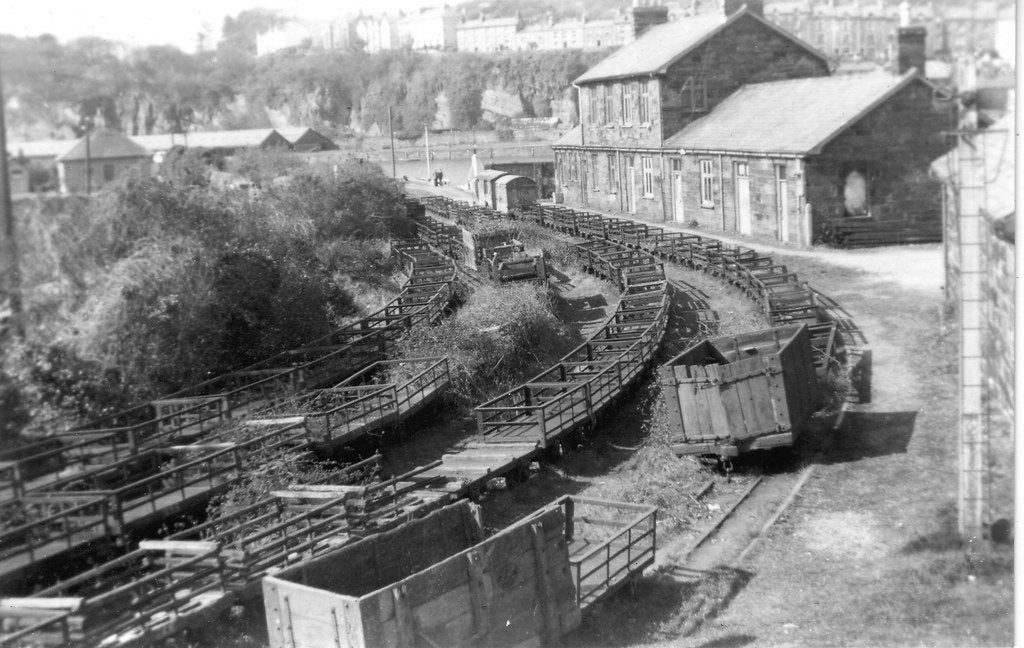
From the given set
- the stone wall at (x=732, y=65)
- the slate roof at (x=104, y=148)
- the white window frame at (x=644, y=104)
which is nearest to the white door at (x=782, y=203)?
the stone wall at (x=732, y=65)

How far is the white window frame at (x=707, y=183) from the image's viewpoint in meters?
36.8

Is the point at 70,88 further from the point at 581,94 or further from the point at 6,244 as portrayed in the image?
the point at 581,94

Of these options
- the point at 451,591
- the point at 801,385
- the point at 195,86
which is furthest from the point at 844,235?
the point at 451,591

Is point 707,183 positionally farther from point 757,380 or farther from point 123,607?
point 123,607

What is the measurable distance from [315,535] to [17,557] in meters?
3.63

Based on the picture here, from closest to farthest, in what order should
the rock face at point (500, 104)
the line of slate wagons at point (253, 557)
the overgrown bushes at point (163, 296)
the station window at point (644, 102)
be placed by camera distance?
the line of slate wagons at point (253, 557) → the overgrown bushes at point (163, 296) → the station window at point (644, 102) → the rock face at point (500, 104)

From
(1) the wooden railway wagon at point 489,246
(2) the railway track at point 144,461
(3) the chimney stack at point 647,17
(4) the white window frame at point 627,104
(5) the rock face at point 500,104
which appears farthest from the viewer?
(5) the rock face at point 500,104

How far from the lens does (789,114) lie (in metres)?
33.8

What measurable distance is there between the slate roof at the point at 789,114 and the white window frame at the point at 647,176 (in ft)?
6.14

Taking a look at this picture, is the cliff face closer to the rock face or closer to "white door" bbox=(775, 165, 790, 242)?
the rock face

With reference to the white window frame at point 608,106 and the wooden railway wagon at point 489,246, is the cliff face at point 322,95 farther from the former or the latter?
the white window frame at point 608,106

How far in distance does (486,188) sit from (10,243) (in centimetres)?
3818

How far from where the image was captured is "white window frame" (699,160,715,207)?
36781 mm

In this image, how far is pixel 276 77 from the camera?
36031mm
